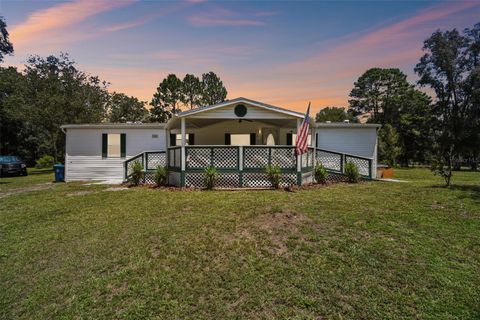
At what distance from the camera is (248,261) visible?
4.71 metres

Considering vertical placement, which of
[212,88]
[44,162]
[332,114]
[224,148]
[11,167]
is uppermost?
[212,88]

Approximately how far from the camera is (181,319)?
11.6 ft

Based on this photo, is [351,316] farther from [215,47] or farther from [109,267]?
[215,47]

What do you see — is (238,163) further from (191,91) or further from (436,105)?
(191,91)

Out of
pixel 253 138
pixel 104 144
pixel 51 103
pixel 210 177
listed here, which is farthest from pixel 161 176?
pixel 51 103

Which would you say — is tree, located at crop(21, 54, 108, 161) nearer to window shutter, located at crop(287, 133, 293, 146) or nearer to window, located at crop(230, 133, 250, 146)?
window, located at crop(230, 133, 250, 146)

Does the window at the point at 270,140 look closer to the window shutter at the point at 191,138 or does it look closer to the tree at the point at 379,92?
the window shutter at the point at 191,138

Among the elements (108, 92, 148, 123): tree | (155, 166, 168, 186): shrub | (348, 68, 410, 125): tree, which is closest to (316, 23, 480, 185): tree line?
(348, 68, 410, 125): tree

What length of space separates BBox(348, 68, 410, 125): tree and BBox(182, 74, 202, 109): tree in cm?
2463

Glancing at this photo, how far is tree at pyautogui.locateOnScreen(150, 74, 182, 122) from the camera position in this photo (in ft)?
Answer: 150

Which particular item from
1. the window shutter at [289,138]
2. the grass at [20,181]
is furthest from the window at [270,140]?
the grass at [20,181]

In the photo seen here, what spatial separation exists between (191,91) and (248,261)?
151 feet

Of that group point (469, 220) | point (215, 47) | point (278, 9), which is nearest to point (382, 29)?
point (278, 9)

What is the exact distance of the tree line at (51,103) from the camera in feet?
80.6
